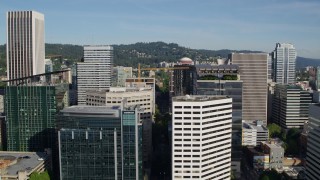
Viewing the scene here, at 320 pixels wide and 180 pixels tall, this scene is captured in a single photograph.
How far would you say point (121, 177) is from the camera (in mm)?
45500

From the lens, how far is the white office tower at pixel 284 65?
134 meters

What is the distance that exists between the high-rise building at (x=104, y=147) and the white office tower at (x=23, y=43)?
57914 mm

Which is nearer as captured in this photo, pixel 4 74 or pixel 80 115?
pixel 80 115

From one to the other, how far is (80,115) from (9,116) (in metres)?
17.9

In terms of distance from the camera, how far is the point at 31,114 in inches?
2339

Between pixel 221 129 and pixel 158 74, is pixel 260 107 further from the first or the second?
pixel 158 74

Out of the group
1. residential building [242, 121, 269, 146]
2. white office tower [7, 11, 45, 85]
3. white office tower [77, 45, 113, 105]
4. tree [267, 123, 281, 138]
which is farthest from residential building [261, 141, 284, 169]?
white office tower [7, 11, 45, 85]

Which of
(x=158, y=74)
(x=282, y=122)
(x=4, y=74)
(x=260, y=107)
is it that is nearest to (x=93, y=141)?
(x=260, y=107)

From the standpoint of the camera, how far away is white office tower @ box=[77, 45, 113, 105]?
103 meters

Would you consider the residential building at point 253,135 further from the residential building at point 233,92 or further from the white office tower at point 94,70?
the white office tower at point 94,70

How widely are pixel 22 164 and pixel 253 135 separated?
3713cm

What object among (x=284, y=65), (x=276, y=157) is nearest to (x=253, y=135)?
(x=276, y=157)

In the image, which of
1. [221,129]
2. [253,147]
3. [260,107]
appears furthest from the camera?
[260,107]

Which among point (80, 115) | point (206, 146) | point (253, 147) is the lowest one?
point (253, 147)
